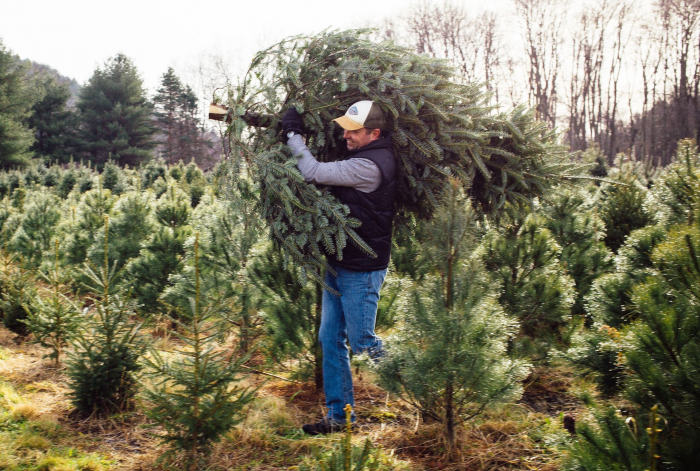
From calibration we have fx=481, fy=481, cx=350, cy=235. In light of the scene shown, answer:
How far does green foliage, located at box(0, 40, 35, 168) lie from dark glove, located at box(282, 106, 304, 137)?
32.0m

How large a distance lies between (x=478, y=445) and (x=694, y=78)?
32143 mm

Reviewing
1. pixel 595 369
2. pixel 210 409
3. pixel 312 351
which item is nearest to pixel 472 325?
pixel 595 369

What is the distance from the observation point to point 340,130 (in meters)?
3.56

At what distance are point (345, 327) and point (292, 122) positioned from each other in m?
1.47

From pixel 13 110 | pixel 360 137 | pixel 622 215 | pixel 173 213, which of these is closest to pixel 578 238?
pixel 622 215

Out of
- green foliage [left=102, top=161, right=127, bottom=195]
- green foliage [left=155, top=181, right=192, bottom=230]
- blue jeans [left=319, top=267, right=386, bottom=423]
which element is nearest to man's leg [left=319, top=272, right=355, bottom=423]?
blue jeans [left=319, top=267, right=386, bottom=423]

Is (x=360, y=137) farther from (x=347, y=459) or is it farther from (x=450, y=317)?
(x=347, y=459)

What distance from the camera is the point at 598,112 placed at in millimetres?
29438

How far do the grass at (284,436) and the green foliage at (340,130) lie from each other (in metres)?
1.09

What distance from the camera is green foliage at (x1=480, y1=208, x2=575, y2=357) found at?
13.5ft

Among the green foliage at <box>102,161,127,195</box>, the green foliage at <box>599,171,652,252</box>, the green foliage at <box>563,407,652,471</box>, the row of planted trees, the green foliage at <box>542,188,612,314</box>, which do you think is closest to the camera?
the green foliage at <box>563,407,652,471</box>

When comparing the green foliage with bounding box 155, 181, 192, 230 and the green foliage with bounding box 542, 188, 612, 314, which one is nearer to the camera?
the green foliage with bounding box 542, 188, 612, 314

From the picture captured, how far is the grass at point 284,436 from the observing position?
9.56 ft

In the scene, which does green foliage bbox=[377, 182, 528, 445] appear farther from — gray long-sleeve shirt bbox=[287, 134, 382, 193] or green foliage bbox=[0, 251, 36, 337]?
green foliage bbox=[0, 251, 36, 337]
